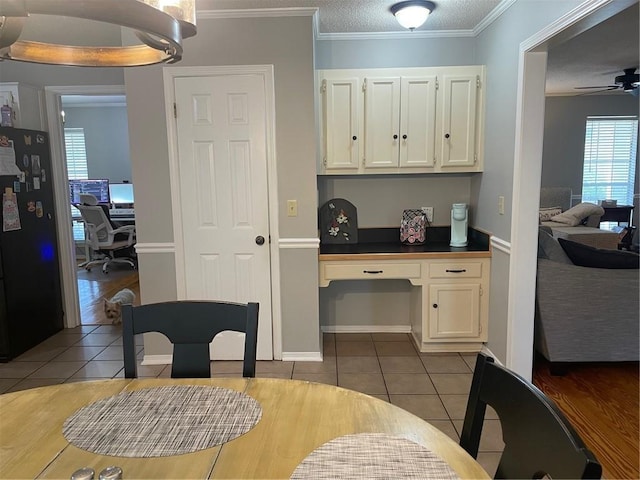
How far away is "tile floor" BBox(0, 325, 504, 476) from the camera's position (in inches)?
108

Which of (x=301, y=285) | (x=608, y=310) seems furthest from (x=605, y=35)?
(x=301, y=285)

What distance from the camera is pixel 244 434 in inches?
44.5

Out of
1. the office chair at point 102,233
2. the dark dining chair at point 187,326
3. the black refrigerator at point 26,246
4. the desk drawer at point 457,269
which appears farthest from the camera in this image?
the office chair at point 102,233

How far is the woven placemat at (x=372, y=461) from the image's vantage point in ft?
3.17

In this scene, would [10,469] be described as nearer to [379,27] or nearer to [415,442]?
[415,442]

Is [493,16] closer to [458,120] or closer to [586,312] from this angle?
[458,120]

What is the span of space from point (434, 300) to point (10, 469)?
9.17 feet

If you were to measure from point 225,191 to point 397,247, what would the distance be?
137 centimetres

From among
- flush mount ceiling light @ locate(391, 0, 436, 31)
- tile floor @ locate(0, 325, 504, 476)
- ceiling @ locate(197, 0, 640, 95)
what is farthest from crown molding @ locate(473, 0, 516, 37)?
tile floor @ locate(0, 325, 504, 476)

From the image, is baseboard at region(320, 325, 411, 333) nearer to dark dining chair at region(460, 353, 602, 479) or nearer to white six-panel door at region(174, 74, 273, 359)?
white six-panel door at region(174, 74, 273, 359)

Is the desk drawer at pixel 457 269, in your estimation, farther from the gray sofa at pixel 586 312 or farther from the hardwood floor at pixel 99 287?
the hardwood floor at pixel 99 287

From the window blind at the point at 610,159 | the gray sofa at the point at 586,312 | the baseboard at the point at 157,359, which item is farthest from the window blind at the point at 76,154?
the window blind at the point at 610,159

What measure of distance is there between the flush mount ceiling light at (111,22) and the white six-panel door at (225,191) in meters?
1.87

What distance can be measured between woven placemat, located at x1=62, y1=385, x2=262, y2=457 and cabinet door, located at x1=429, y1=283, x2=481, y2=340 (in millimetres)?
2304
